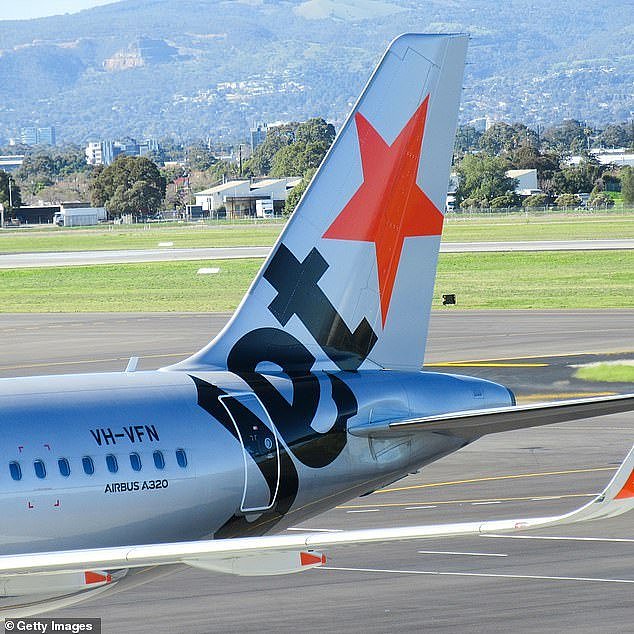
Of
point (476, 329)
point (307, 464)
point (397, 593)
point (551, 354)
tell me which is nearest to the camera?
point (307, 464)

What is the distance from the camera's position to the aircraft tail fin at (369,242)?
61.7ft

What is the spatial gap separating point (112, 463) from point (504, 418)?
15.5ft

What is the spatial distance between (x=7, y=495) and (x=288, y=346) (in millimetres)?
5658

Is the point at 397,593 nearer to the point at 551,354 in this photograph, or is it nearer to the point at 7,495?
the point at 7,495

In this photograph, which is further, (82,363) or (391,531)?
(82,363)

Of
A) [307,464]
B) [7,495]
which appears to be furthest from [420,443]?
[7,495]

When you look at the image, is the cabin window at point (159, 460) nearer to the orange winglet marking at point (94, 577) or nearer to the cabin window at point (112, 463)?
the cabin window at point (112, 463)

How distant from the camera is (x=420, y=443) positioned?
17984mm

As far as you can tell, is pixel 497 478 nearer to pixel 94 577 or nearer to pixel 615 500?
pixel 94 577

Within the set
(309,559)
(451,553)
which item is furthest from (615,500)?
(451,553)

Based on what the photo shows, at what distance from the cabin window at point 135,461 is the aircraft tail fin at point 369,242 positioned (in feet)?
10.4

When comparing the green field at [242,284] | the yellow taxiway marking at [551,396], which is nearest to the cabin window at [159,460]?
the yellow taxiway marking at [551,396]

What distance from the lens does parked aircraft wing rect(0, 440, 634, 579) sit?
1059cm

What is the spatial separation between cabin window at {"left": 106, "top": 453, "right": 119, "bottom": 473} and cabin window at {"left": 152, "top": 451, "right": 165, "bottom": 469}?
1.84 ft
